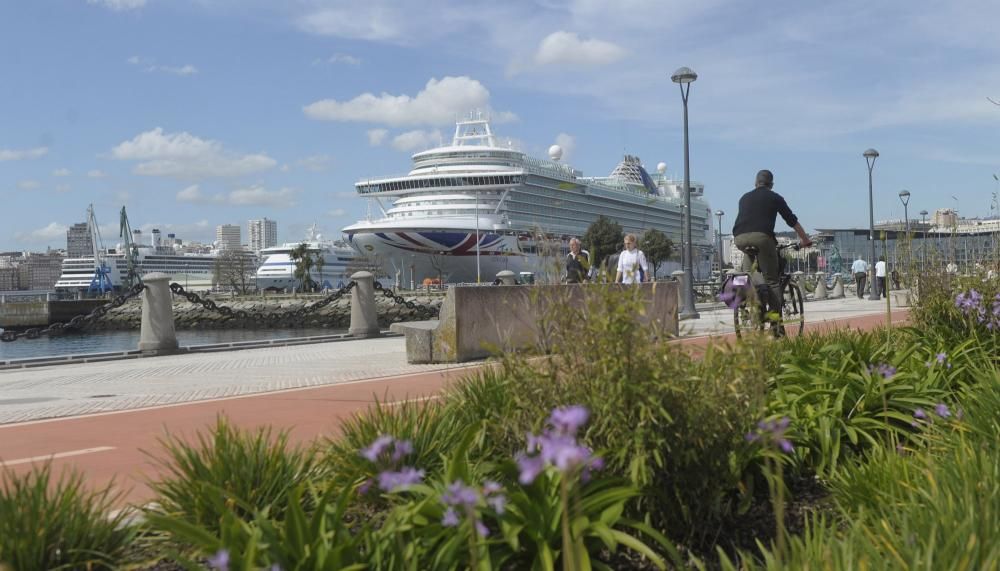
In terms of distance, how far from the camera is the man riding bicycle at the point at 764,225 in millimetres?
8914

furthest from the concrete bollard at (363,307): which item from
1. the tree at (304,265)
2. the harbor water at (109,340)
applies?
the tree at (304,265)

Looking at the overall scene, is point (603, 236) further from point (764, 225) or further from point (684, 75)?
point (764, 225)

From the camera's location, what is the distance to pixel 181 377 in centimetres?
965

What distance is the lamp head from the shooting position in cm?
2267

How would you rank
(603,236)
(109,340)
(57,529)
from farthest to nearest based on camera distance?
(603,236) → (109,340) → (57,529)

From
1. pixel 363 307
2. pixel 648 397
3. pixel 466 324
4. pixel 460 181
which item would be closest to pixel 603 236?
pixel 460 181

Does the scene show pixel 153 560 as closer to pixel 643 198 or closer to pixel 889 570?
pixel 889 570

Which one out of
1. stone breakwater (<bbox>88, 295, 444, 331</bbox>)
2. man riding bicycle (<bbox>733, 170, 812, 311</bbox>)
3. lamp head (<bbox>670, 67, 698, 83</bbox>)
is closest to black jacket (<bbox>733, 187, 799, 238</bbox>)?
man riding bicycle (<bbox>733, 170, 812, 311</bbox>)

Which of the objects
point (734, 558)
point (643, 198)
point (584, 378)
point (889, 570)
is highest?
point (643, 198)

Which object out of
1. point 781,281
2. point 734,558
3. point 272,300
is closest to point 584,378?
point 734,558

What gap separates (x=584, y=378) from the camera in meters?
3.11

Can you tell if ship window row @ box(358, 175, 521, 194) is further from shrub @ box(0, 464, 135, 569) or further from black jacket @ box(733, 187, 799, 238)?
shrub @ box(0, 464, 135, 569)

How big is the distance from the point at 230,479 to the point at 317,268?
105 meters

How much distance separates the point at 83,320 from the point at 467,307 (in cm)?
814
